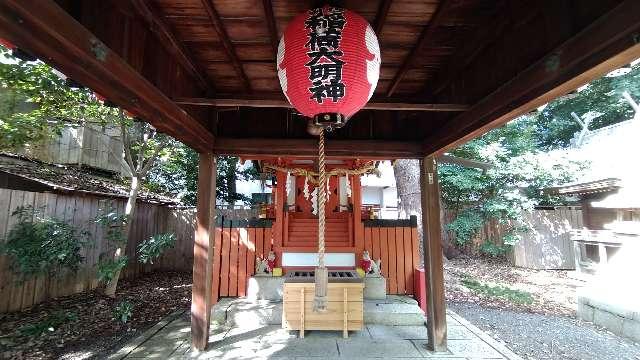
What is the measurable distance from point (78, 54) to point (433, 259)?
16.0 ft

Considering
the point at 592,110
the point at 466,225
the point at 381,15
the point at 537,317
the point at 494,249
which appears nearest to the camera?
the point at 381,15

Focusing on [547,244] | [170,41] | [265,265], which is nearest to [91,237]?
[265,265]

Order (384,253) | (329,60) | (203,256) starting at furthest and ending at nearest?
(384,253) → (203,256) → (329,60)

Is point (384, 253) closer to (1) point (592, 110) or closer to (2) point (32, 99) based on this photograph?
(2) point (32, 99)

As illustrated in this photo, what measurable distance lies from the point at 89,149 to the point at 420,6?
12725mm

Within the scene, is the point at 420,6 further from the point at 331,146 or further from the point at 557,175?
the point at 557,175

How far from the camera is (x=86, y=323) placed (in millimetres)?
5922

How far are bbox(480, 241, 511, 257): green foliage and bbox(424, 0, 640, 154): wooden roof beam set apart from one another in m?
11.2

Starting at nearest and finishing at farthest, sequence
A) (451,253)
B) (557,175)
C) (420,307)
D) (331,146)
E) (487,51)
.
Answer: (487,51), (331,146), (420,307), (557,175), (451,253)

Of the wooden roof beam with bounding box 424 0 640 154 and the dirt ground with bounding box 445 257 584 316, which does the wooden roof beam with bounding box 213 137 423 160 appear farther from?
the dirt ground with bounding box 445 257 584 316

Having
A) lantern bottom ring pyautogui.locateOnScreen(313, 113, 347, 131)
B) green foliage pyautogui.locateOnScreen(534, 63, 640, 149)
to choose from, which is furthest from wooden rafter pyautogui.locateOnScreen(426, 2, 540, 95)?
green foliage pyautogui.locateOnScreen(534, 63, 640, 149)

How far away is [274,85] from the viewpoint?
3.99 metres

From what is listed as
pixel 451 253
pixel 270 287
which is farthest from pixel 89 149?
pixel 451 253

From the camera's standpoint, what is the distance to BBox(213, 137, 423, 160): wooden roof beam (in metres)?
4.98
